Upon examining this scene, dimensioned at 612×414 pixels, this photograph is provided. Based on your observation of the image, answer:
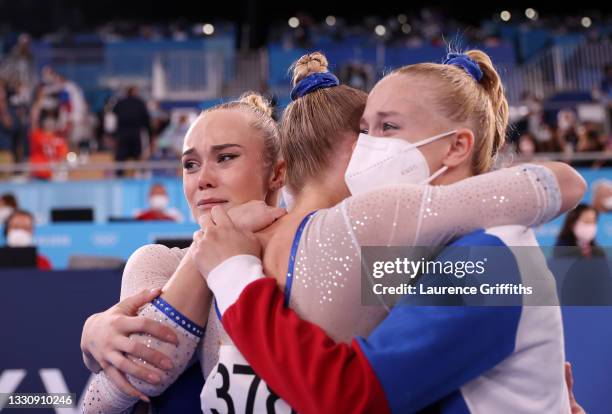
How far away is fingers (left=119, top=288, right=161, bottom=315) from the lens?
1.56m

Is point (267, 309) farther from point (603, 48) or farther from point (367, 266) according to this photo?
point (603, 48)

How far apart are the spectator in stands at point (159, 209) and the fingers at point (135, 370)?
5393 mm

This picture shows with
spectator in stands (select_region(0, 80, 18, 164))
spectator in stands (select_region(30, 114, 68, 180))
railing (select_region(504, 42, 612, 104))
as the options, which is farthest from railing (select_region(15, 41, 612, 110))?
spectator in stands (select_region(30, 114, 68, 180))

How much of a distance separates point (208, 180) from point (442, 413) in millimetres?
805

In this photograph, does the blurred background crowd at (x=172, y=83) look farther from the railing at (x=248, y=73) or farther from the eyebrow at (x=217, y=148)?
the eyebrow at (x=217, y=148)

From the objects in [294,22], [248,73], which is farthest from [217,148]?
[294,22]

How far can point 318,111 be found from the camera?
1683 mm

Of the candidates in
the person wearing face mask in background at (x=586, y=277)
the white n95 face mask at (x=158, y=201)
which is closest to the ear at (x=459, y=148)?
the person wearing face mask in background at (x=586, y=277)

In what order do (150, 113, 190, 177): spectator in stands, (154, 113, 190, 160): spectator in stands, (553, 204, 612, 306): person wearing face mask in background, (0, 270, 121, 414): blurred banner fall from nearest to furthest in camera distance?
(553, 204, 612, 306): person wearing face mask in background < (0, 270, 121, 414): blurred banner < (150, 113, 190, 177): spectator in stands < (154, 113, 190, 160): spectator in stands

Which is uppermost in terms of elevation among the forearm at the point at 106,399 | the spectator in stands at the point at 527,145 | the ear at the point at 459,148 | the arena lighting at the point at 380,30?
the arena lighting at the point at 380,30

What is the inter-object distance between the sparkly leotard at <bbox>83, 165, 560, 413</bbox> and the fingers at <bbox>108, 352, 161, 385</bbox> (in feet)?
1.13

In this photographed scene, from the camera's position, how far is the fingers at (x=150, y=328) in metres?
1.50

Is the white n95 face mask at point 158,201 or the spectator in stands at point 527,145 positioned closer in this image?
the white n95 face mask at point 158,201

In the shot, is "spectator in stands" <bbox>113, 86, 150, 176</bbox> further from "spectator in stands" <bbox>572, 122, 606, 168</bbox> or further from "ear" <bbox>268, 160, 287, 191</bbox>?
"ear" <bbox>268, 160, 287, 191</bbox>
